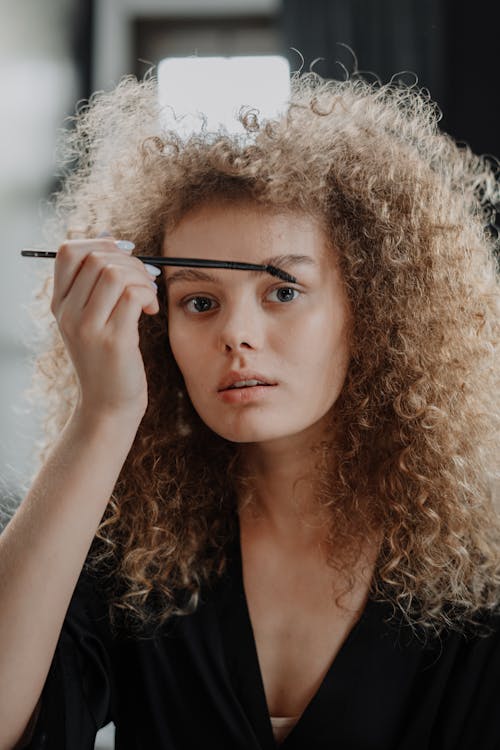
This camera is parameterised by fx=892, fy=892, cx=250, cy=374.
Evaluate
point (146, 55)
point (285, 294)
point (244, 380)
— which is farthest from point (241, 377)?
point (146, 55)

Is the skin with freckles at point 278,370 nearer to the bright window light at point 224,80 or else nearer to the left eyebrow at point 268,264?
the left eyebrow at point 268,264

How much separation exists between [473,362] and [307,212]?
0.30m

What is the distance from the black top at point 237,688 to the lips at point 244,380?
0.29 meters

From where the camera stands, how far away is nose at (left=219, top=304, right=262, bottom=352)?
1.03 m

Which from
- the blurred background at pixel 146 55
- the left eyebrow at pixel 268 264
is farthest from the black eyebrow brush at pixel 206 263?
the blurred background at pixel 146 55

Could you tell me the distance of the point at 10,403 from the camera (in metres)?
2.60

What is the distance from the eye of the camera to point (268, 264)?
1.04 meters

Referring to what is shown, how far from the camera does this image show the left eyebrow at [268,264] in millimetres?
1047

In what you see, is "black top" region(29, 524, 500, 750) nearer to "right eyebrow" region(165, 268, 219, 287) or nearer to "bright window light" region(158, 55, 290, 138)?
"right eyebrow" region(165, 268, 219, 287)

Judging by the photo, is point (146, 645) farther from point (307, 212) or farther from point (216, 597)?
point (307, 212)

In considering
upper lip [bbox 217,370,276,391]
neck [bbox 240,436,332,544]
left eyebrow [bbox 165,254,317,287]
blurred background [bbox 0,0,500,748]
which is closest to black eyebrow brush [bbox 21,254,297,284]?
left eyebrow [bbox 165,254,317,287]

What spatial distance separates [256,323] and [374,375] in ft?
0.70

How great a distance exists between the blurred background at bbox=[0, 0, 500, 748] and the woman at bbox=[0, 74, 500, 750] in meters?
1.14

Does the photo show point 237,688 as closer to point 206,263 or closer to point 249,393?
point 249,393
